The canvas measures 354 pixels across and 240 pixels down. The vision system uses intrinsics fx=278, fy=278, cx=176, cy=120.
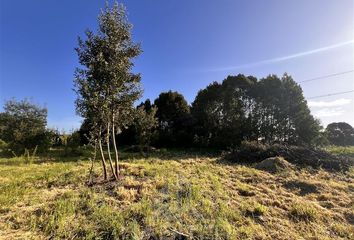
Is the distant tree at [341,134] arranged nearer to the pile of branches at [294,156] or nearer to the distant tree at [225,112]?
the distant tree at [225,112]

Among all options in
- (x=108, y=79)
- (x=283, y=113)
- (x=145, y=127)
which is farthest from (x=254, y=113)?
(x=108, y=79)

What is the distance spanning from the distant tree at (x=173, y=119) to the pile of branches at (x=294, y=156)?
34.2 ft

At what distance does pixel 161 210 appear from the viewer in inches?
245

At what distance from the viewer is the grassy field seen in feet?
17.1

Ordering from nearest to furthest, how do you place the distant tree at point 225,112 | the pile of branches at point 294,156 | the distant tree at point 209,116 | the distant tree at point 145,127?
1. the pile of branches at point 294,156
2. the distant tree at point 145,127
3. the distant tree at point 225,112
4. the distant tree at point 209,116

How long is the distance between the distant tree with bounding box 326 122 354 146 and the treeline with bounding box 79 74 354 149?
25.8 feet

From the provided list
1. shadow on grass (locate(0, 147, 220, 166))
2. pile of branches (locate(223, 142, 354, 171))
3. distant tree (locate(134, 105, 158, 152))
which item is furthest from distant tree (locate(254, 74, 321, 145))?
distant tree (locate(134, 105, 158, 152))

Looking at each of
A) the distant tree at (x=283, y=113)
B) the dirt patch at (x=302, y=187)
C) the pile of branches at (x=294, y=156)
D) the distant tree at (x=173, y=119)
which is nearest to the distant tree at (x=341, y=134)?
the distant tree at (x=283, y=113)

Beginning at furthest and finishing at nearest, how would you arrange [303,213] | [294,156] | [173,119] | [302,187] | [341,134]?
[341,134] < [173,119] < [294,156] < [302,187] < [303,213]

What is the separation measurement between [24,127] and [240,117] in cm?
1927

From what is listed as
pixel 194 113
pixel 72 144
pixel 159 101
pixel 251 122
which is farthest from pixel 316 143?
pixel 72 144

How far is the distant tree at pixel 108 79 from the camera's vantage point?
862 centimetres

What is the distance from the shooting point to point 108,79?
28.7 ft

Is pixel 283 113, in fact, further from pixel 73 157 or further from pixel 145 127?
pixel 73 157
